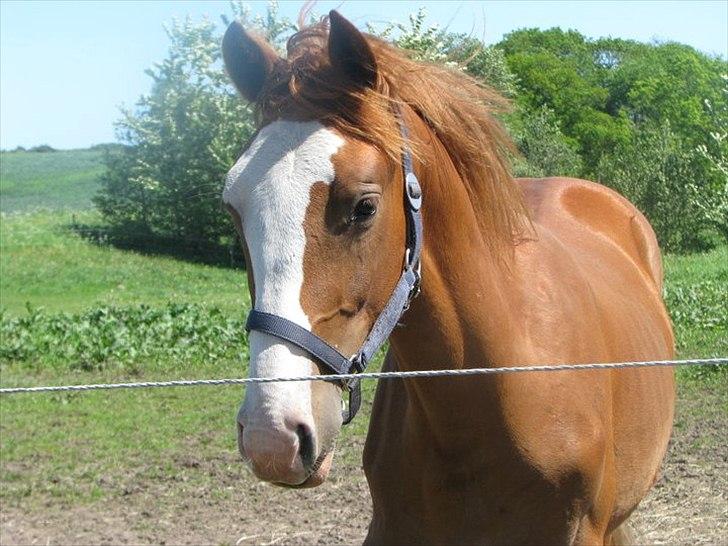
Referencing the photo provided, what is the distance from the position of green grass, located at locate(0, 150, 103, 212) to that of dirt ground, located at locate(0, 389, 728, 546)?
2969 centimetres

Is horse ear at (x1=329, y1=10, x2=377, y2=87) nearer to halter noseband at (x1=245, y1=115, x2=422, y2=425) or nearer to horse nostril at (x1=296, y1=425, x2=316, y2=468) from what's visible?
halter noseband at (x1=245, y1=115, x2=422, y2=425)

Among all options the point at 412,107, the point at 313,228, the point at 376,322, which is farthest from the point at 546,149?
the point at 313,228

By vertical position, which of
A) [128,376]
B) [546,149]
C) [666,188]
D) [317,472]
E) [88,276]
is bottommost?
[88,276]

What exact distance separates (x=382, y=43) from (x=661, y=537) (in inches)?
143

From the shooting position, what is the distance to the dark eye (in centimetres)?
215

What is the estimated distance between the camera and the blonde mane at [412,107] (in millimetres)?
2258

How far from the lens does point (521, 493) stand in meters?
2.61

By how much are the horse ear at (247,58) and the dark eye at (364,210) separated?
20.8 inches

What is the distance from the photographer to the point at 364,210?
2.17m

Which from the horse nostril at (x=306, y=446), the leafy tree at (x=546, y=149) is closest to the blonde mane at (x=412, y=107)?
the horse nostril at (x=306, y=446)

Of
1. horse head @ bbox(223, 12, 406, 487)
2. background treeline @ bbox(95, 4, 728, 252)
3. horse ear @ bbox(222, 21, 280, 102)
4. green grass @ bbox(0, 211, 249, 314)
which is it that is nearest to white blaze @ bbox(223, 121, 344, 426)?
horse head @ bbox(223, 12, 406, 487)

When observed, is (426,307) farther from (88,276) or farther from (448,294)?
(88,276)

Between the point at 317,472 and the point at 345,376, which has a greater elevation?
the point at 345,376

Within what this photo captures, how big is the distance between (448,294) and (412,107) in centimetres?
49
